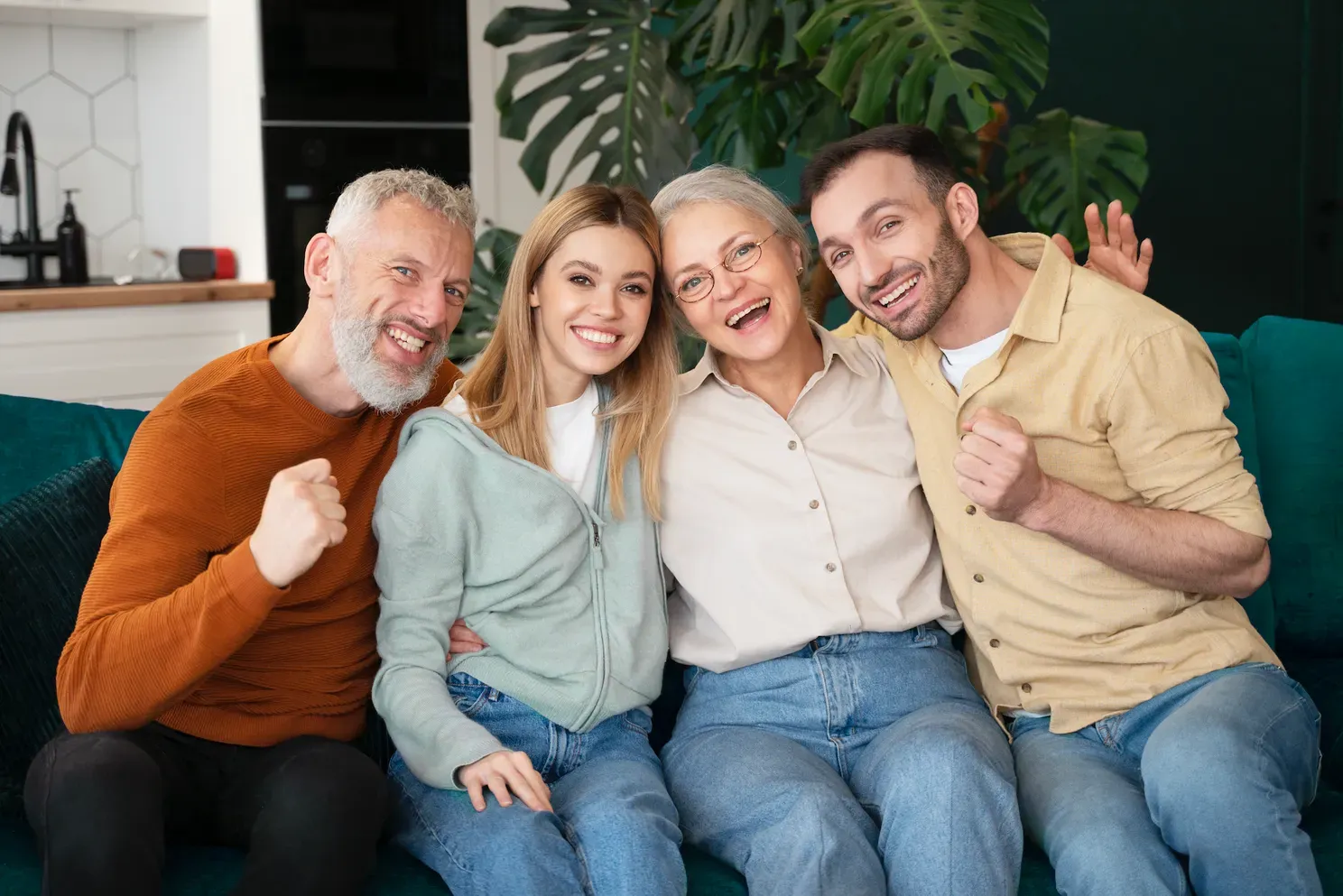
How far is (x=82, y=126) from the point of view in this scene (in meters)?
4.48

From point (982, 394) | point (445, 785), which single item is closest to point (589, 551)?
point (445, 785)

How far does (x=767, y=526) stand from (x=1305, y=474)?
97 cm

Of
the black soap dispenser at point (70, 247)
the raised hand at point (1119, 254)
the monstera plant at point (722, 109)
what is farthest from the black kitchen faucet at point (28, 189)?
the raised hand at point (1119, 254)

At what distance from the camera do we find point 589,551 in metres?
1.93

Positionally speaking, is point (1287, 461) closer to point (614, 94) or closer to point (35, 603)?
point (614, 94)

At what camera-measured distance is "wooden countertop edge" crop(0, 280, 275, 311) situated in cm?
380

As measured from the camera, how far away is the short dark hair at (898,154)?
2031 millimetres

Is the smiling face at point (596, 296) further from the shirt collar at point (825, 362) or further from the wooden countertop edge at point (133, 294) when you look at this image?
the wooden countertop edge at point (133, 294)

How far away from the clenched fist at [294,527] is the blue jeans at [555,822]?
0.36 m

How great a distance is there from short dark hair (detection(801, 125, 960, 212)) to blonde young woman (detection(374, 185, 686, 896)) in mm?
281

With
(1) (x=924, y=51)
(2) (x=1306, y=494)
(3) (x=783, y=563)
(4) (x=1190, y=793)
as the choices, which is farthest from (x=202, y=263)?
(4) (x=1190, y=793)

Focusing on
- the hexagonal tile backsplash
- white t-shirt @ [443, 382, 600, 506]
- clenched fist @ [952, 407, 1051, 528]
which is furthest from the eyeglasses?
the hexagonal tile backsplash

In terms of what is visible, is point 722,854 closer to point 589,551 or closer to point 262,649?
point 589,551

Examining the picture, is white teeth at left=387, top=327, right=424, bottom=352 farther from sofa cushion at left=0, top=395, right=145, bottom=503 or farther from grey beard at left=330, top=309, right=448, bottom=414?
sofa cushion at left=0, top=395, right=145, bottom=503
